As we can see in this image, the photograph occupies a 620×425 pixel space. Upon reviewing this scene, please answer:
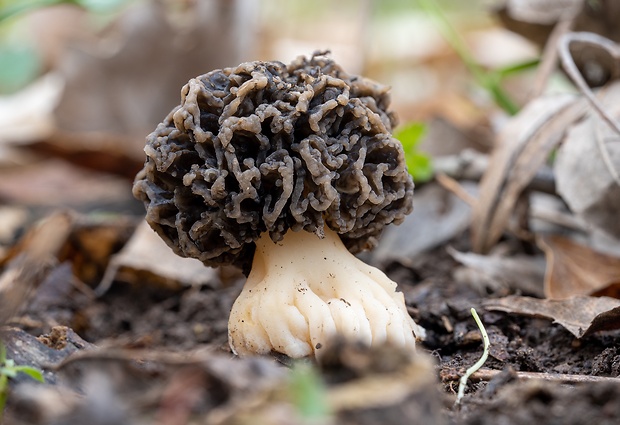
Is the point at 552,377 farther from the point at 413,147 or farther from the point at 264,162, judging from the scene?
the point at 413,147

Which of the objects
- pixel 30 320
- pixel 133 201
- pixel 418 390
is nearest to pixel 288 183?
pixel 418 390

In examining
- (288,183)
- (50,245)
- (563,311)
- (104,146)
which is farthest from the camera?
(104,146)

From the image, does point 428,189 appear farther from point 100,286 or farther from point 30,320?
point 30,320

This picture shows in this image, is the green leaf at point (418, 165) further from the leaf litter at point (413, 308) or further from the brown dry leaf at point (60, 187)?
the brown dry leaf at point (60, 187)

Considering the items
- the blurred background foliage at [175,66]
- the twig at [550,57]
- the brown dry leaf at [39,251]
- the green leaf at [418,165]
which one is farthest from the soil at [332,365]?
the blurred background foliage at [175,66]

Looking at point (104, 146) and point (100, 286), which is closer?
point (100, 286)

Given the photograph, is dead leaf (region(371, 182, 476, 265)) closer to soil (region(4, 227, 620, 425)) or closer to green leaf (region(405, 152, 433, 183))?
soil (region(4, 227, 620, 425))
